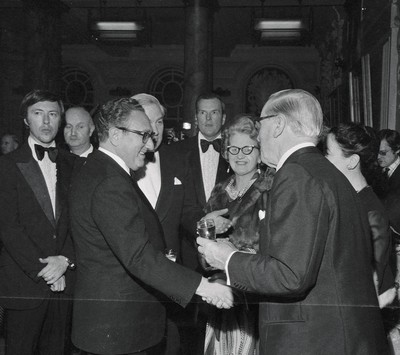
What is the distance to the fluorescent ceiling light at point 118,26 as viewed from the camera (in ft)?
29.6

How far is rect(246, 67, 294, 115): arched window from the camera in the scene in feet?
43.8

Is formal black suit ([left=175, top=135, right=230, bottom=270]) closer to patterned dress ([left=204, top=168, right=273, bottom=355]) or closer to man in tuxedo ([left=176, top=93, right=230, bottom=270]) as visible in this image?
man in tuxedo ([left=176, top=93, right=230, bottom=270])

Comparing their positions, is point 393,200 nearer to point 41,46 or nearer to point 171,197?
point 171,197

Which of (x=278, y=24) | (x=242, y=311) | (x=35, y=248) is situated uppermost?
(x=278, y=24)

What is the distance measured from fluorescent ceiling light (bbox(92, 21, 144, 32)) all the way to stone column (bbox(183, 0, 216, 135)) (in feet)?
3.80

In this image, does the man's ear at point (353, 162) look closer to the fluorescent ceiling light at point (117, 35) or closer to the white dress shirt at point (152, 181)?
the white dress shirt at point (152, 181)

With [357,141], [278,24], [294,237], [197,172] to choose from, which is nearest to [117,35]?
[278,24]

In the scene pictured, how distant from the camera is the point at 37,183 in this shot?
2961 millimetres

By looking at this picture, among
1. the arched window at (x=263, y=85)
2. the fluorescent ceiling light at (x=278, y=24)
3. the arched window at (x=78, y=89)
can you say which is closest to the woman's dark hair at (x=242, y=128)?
the fluorescent ceiling light at (x=278, y=24)

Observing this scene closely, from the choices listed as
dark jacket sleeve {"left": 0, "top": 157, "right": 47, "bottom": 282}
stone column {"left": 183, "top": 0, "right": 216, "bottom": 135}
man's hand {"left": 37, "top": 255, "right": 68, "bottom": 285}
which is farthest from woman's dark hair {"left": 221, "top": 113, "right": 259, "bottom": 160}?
stone column {"left": 183, "top": 0, "right": 216, "bottom": 135}

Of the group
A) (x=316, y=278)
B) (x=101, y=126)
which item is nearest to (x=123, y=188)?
(x=101, y=126)

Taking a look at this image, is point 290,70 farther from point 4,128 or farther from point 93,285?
point 93,285

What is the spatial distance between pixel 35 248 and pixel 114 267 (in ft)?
2.94

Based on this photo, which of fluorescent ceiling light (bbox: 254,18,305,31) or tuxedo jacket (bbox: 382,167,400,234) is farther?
fluorescent ceiling light (bbox: 254,18,305,31)
